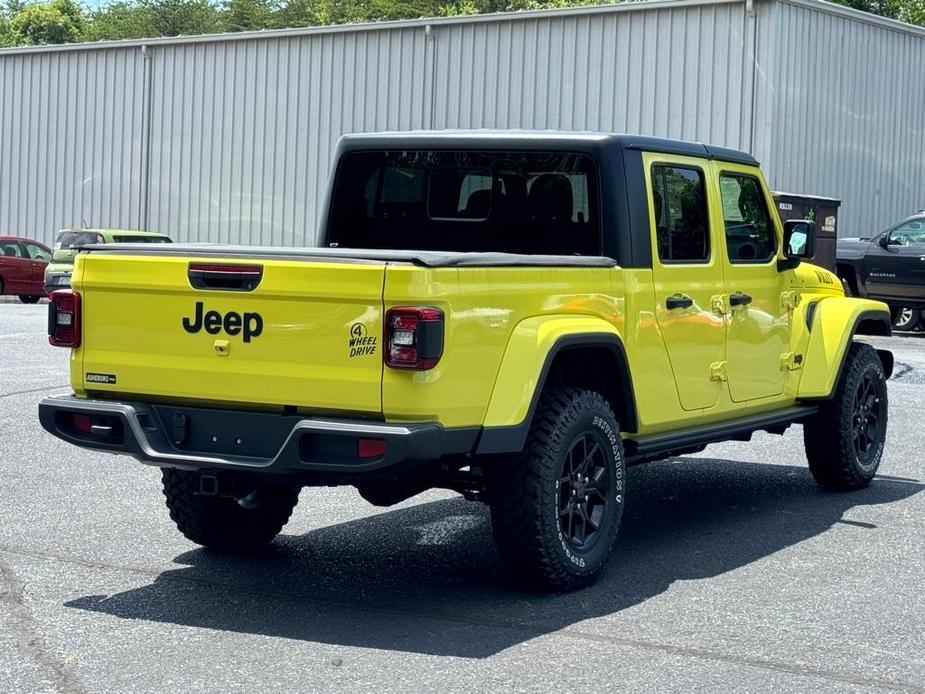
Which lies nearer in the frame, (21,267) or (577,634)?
(577,634)

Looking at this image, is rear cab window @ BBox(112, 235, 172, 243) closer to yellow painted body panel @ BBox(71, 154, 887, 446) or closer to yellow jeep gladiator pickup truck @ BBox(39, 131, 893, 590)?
yellow jeep gladiator pickup truck @ BBox(39, 131, 893, 590)

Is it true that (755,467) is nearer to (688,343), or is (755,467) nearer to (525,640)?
(688,343)

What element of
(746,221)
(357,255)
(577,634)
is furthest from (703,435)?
(357,255)

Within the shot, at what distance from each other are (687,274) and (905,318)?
17.3 meters

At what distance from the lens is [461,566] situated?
7.18 m

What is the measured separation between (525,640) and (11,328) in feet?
56.3

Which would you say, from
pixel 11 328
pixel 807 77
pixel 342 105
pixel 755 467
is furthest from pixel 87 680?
pixel 342 105

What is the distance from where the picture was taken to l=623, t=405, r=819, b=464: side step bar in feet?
24.0

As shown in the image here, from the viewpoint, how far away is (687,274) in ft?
24.8

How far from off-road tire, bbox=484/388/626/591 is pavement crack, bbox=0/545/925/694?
37 cm

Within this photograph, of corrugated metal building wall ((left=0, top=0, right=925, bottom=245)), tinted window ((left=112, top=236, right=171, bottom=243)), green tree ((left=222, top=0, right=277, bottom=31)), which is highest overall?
green tree ((left=222, top=0, right=277, bottom=31))

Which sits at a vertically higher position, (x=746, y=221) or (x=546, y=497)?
(x=746, y=221)

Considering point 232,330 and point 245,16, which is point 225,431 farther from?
point 245,16

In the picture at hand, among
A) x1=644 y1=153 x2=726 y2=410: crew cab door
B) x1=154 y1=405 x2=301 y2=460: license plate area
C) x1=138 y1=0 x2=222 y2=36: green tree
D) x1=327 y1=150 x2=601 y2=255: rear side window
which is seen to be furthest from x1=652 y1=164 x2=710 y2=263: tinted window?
x1=138 y1=0 x2=222 y2=36: green tree
